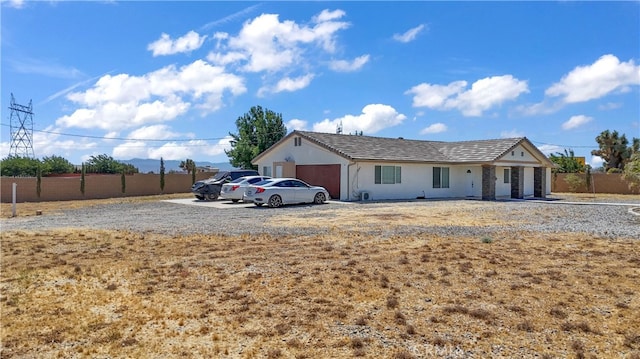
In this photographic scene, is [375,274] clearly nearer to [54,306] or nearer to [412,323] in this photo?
[412,323]

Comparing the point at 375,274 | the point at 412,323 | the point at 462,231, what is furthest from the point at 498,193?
the point at 412,323

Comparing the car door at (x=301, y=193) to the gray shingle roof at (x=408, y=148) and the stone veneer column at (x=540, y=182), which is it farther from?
the stone veneer column at (x=540, y=182)

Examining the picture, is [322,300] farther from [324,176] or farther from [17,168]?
[17,168]

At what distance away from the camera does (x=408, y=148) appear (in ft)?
104

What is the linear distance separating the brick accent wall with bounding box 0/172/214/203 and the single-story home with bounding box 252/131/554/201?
907 cm

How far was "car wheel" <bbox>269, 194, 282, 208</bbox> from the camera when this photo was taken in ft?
70.6

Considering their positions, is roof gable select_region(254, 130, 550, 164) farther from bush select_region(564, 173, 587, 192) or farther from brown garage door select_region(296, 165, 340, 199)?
bush select_region(564, 173, 587, 192)

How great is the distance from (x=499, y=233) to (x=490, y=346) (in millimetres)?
8045

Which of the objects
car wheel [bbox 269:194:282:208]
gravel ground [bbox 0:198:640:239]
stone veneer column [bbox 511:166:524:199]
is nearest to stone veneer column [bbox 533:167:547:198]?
stone veneer column [bbox 511:166:524:199]

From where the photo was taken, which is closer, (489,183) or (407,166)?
(407,166)

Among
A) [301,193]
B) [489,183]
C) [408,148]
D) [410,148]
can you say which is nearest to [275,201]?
[301,193]

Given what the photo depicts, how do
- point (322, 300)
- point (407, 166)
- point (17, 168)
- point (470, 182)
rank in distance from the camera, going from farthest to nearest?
point (17, 168) < point (470, 182) < point (407, 166) < point (322, 300)

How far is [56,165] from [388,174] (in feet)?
110

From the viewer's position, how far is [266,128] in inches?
2016
